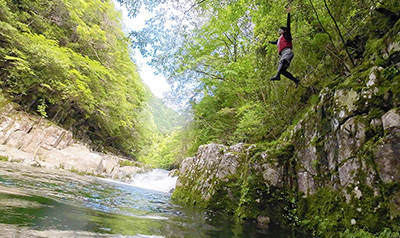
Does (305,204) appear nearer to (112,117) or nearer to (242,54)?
(242,54)

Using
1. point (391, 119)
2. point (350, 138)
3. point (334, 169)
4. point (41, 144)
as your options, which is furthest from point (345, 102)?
→ point (41, 144)

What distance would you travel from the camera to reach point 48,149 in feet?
39.7

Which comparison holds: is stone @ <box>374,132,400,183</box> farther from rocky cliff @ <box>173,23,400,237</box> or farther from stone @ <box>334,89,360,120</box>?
stone @ <box>334,89,360,120</box>

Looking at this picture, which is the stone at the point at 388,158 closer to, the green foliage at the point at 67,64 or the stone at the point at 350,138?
the stone at the point at 350,138

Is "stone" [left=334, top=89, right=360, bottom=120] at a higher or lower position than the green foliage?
lower

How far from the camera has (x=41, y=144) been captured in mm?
12117

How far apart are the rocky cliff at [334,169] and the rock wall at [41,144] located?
30.0 ft

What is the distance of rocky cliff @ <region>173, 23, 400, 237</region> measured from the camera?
3.15 meters

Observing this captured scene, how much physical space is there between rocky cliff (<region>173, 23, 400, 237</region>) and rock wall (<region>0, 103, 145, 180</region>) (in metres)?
9.15

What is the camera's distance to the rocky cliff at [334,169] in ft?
10.3

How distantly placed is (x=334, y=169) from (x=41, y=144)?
14.2m

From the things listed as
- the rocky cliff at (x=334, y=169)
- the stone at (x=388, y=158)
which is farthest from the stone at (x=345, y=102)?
the stone at (x=388, y=158)

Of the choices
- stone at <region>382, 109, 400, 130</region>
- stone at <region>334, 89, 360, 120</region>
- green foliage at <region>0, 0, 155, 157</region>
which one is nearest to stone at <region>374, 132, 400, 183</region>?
stone at <region>382, 109, 400, 130</region>

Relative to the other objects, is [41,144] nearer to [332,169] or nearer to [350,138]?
[332,169]
